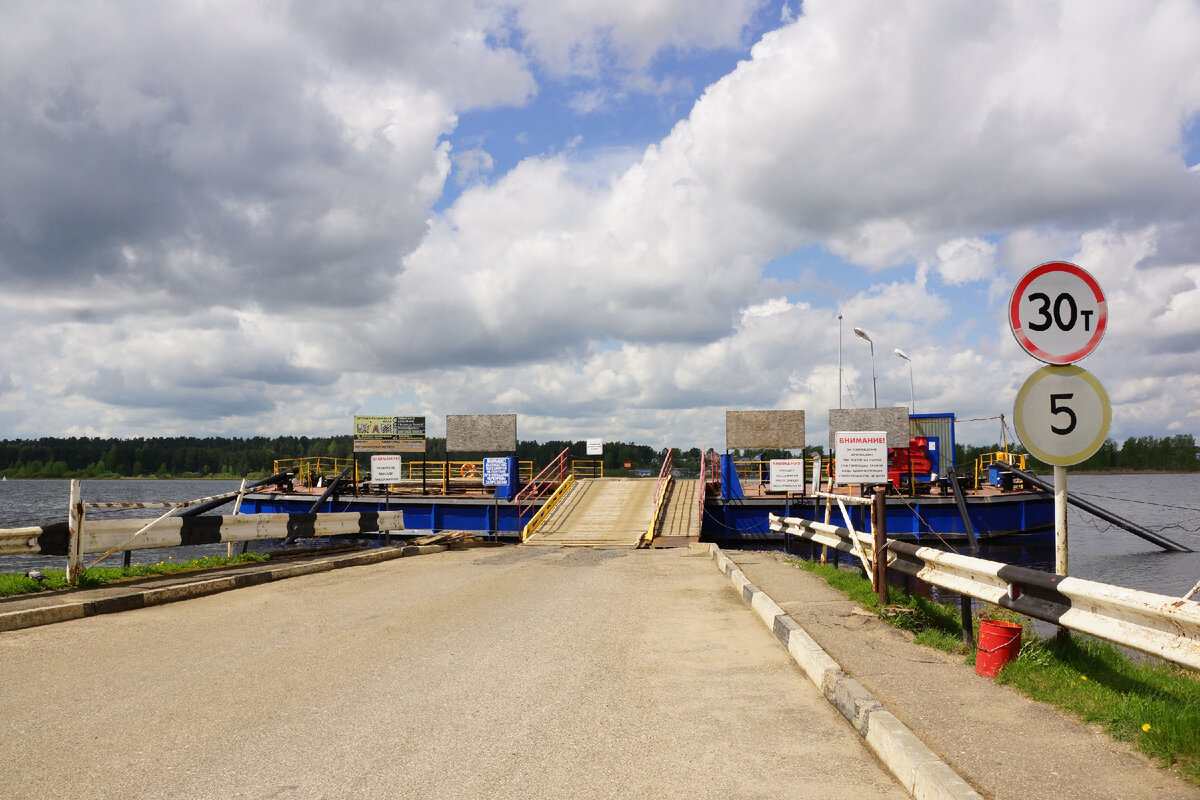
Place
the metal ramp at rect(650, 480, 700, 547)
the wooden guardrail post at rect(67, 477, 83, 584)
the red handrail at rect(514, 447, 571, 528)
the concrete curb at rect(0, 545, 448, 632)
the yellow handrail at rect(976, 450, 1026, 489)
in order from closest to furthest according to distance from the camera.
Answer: the concrete curb at rect(0, 545, 448, 632), the wooden guardrail post at rect(67, 477, 83, 584), the metal ramp at rect(650, 480, 700, 547), the red handrail at rect(514, 447, 571, 528), the yellow handrail at rect(976, 450, 1026, 489)

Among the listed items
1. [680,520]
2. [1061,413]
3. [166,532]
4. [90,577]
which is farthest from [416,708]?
[680,520]

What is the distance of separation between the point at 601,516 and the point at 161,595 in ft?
58.1

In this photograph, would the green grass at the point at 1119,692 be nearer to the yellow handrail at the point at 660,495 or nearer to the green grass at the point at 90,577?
the green grass at the point at 90,577

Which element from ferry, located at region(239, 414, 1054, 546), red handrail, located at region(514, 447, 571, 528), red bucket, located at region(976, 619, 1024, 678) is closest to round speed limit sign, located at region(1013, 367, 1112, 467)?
red bucket, located at region(976, 619, 1024, 678)

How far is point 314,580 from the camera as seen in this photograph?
12.1 meters

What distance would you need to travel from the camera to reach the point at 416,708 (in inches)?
203

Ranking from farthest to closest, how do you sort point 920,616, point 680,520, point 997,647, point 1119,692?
1. point 680,520
2. point 920,616
3. point 997,647
4. point 1119,692

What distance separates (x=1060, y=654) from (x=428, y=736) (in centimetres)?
444

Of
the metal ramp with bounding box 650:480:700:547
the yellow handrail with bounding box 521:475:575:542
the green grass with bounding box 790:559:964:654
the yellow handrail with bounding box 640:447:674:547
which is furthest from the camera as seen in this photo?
the yellow handrail with bounding box 521:475:575:542

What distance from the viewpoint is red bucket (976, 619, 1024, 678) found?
559cm

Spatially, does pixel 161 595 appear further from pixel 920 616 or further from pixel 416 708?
pixel 920 616

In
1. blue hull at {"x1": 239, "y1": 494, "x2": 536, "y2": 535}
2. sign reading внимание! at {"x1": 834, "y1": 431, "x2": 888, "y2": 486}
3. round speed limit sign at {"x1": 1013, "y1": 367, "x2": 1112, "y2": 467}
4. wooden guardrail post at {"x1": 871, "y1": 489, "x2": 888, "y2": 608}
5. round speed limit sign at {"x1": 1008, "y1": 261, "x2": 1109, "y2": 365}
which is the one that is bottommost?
blue hull at {"x1": 239, "y1": 494, "x2": 536, "y2": 535}

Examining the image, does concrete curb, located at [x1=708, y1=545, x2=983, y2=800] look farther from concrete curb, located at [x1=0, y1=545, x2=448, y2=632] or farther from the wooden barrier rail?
the wooden barrier rail

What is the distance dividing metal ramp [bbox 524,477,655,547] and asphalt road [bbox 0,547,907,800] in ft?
41.8
